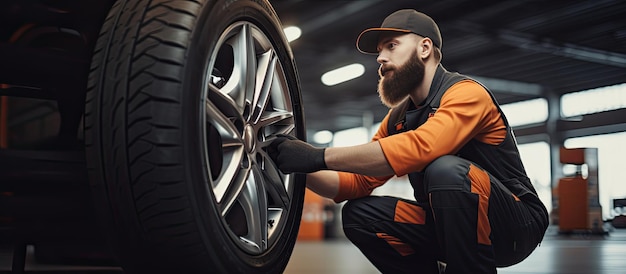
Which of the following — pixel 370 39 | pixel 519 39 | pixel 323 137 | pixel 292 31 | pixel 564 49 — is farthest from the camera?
pixel 323 137

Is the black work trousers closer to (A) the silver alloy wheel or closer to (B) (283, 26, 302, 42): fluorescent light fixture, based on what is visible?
(A) the silver alloy wheel

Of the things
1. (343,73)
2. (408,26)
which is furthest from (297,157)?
(343,73)

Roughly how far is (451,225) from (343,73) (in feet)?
37.3

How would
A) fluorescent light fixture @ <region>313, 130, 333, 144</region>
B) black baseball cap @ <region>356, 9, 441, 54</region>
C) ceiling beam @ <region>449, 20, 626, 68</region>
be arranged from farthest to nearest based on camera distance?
fluorescent light fixture @ <region>313, 130, 333, 144</region> < ceiling beam @ <region>449, 20, 626, 68</region> < black baseball cap @ <region>356, 9, 441, 54</region>

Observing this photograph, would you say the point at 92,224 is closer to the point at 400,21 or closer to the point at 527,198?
the point at 400,21

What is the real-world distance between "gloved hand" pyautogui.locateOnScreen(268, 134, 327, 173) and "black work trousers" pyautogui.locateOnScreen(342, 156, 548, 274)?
0.29 metres

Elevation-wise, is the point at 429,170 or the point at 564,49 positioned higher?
the point at 564,49

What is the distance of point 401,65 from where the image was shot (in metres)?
1.81

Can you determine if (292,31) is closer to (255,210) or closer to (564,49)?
(564,49)

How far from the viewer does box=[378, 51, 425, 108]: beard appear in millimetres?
1800

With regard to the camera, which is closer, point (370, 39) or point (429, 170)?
point (429, 170)

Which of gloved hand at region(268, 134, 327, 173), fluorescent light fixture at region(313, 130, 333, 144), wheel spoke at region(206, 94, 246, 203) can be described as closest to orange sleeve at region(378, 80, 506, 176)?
gloved hand at region(268, 134, 327, 173)

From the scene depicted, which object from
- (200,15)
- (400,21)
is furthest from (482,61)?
(200,15)

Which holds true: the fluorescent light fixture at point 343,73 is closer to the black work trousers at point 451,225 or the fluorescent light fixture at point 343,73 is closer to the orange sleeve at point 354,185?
the orange sleeve at point 354,185
